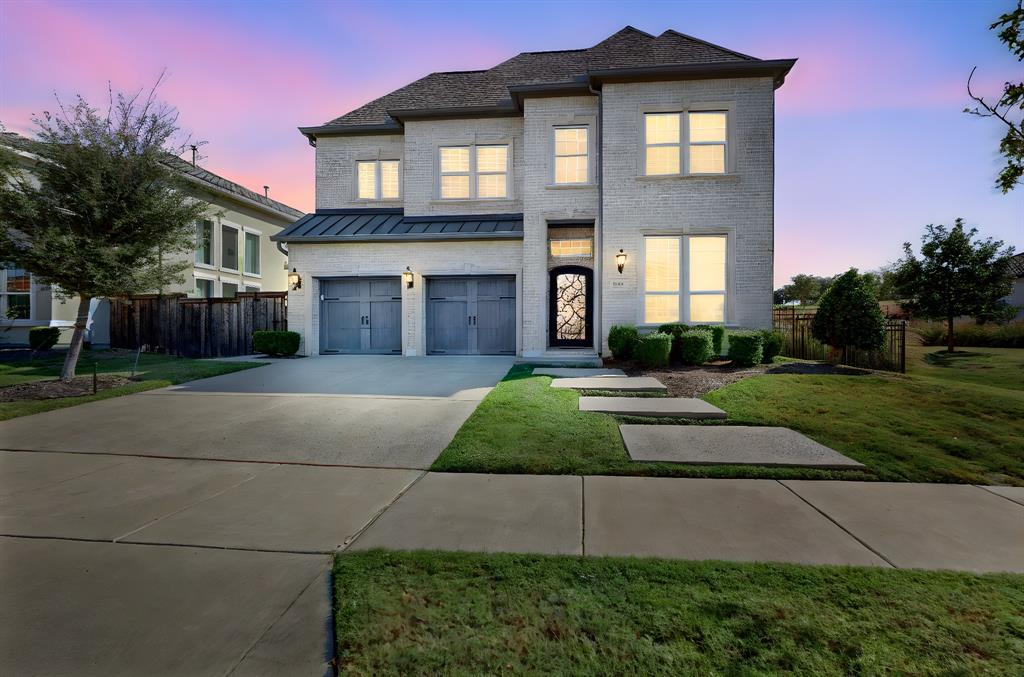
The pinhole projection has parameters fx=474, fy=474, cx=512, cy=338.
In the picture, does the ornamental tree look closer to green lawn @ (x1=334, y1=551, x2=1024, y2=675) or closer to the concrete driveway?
the concrete driveway

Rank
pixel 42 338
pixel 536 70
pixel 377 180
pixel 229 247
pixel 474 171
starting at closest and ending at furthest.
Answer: pixel 474 171 < pixel 42 338 < pixel 536 70 < pixel 377 180 < pixel 229 247

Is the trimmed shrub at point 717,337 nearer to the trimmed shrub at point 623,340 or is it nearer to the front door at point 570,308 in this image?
the trimmed shrub at point 623,340

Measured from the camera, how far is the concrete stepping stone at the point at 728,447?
4.59 metres

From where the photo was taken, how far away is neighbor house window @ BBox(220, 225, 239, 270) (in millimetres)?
19750

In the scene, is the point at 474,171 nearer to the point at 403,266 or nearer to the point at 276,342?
the point at 403,266

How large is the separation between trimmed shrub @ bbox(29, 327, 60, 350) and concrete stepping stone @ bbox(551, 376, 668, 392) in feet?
53.6

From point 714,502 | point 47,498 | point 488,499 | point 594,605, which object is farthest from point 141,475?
point 714,502

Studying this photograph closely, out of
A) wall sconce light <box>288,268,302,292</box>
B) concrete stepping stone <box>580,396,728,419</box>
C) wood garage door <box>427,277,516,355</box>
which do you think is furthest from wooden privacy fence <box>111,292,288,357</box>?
concrete stepping stone <box>580,396,728,419</box>

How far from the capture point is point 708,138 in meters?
12.5

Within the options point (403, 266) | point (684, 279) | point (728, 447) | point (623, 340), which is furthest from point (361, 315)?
point (728, 447)

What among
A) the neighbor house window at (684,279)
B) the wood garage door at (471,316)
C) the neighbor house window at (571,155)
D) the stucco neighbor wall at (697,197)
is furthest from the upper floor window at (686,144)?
the wood garage door at (471,316)

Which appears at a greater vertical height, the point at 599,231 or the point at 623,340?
the point at 599,231

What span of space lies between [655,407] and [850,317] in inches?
252

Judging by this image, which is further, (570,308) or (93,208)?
(570,308)
